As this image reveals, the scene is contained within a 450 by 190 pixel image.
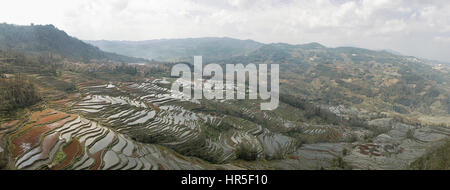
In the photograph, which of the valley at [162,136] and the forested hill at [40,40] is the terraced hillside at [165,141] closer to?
the valley at [162,136]

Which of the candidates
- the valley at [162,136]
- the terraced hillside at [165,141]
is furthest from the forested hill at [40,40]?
the terraced hillside at [165,141]

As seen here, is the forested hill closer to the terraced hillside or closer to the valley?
the valley

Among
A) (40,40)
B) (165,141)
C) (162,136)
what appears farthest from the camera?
(40,40)

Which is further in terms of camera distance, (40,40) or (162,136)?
(40,40)

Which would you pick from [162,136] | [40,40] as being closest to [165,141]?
[162,136]

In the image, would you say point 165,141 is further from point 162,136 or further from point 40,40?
point 40,40

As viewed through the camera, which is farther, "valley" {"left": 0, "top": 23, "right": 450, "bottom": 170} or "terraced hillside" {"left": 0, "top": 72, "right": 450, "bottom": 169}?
"valley" {"left": 0, "top": 23, "right": 450, "bottom": 170}

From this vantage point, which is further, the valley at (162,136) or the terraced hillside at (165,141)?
the valley at (162,136)

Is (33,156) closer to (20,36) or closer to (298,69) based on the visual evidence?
(20,36)

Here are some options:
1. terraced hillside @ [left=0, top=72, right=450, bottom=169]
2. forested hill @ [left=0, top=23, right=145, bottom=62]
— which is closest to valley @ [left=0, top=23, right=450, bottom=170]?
terraced hillside @ [left=0, top=72, right=450, bottom=169]

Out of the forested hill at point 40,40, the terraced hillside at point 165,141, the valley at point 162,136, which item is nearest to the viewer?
the terraced hillside at point 165,141
